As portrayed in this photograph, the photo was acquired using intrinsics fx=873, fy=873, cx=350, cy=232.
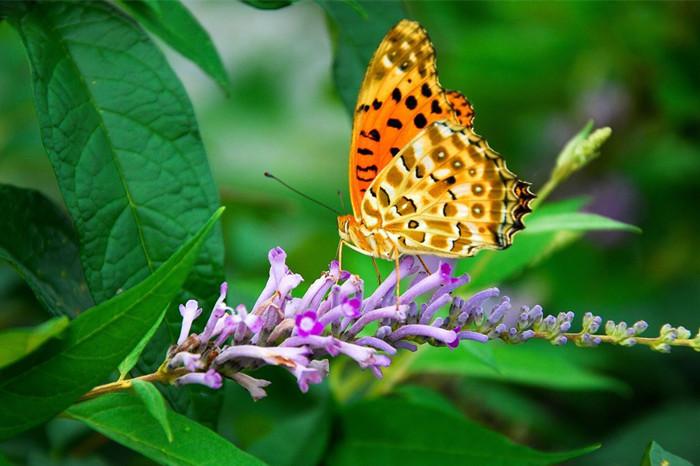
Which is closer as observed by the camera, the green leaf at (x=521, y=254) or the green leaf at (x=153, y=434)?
the green leaf at (x=153, y=434)

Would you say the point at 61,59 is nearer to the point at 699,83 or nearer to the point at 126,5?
the point at 126,5

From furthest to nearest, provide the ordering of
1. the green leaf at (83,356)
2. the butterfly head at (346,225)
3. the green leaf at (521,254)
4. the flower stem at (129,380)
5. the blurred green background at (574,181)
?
the blurred green background at (574,181) < the green leaf at (521,254) < the butterfly head at (346,225) < the flower stem at (129,380) < the green leaf at (83,356)

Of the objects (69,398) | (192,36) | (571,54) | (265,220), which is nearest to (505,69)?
(571,54)

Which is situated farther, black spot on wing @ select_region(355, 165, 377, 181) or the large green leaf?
black spot on wing @ select_region(355, 165, 377, 181)

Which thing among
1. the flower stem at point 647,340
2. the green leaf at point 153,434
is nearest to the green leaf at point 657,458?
the flower stem at point 647,340

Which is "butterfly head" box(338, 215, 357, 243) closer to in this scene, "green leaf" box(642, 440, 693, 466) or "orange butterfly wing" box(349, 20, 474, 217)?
"orange butterfly wing" box(349, 20, 474, 217)

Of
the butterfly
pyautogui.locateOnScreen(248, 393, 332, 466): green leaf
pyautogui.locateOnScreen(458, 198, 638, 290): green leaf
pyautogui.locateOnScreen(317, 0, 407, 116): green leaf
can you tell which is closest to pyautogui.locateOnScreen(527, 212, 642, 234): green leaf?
pyautogui.locateOnScreen(458, 198, 638, 290): green leaf

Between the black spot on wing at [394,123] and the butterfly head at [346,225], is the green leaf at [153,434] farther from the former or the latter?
the black spot on wing at [394,123]

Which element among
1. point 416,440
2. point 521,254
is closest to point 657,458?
point 416,440

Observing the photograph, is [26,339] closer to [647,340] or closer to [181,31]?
[181,31]
